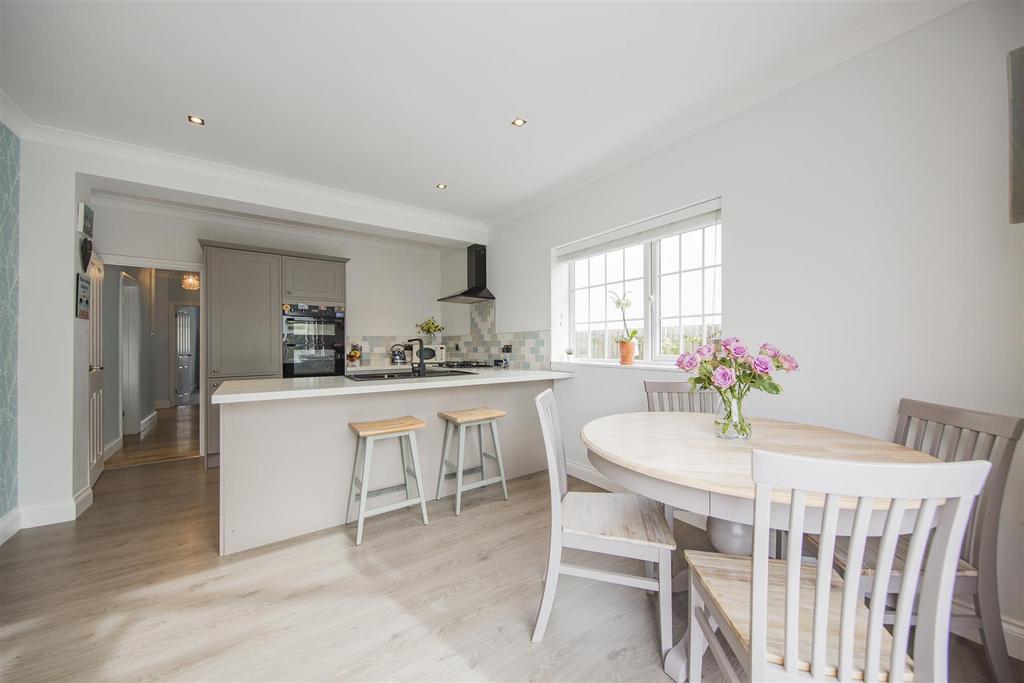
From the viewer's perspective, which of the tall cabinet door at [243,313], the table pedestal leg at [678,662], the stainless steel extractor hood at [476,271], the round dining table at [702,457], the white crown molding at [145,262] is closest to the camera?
the round dining table at [702,457]

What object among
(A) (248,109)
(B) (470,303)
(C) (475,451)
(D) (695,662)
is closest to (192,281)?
(B) (470,303)

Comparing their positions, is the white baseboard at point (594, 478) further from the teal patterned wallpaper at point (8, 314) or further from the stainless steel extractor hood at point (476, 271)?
the teal patterned wallpaper at point (8, 314)

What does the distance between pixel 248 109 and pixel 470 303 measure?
9.62 feet

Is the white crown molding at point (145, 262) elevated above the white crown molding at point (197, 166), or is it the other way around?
the white crown molding at point (197, 166)

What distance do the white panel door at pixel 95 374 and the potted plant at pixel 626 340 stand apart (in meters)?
4.13

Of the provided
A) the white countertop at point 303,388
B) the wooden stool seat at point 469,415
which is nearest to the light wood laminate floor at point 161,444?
the white countertop at point 303,388

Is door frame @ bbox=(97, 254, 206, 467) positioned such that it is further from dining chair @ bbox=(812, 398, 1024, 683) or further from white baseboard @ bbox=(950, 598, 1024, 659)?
white baseboard @ bbox=(950, 598, 1024, 659)

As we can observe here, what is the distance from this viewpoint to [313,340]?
13.7 ft

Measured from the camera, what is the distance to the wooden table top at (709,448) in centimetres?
113

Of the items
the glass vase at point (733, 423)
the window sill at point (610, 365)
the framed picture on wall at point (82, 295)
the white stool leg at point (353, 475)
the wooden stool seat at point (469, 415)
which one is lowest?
the white stool leg at point (353, 475)

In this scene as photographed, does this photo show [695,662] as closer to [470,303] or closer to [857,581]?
[857,581]

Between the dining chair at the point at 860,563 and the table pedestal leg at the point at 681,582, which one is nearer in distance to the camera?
the dining chair at the point at 860,563

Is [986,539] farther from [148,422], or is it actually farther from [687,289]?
[148,422]

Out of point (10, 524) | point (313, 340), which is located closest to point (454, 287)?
point (313, 340)
